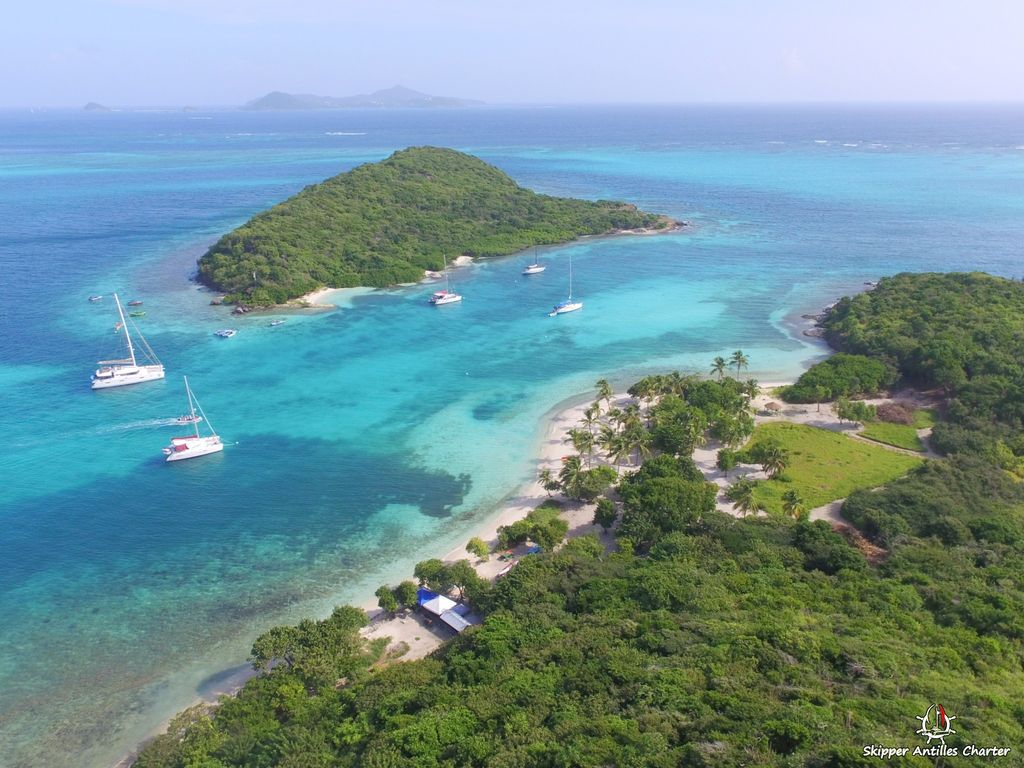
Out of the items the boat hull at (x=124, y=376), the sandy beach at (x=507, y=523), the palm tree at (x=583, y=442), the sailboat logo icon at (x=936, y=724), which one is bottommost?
the sandy beach at (x=507, y=523)

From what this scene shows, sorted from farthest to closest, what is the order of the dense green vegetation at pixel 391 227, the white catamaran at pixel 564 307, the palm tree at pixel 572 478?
the dense green vegetation at pixel 391 227 → the white catamaran at pixel 564 307 → the palm tree at pixel 572 478

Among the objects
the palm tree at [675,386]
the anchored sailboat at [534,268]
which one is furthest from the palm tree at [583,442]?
the anchored sailboat at [534,268]

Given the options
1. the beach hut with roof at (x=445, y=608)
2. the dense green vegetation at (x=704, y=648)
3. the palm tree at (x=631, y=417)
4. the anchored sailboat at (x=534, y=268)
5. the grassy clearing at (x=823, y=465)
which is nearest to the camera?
the dense green vegetation at (x=704, y=648)

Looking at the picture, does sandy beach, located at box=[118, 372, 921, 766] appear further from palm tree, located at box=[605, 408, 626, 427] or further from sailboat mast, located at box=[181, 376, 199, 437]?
sailboat mast, located at box=[181, 376, 199, 437]

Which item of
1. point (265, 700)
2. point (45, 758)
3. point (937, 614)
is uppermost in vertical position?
point (937, 614)

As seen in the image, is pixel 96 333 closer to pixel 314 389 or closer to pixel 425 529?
pixel 314 389

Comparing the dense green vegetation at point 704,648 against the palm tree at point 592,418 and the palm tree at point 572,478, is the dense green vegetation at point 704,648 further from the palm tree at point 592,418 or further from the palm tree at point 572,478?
the palm tree at point 592,418

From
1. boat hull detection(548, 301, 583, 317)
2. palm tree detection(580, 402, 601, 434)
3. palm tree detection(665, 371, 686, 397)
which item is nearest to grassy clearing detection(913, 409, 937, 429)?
palm tree detection(665, 371, 686, 397)

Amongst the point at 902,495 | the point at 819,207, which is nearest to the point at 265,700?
the point at 902,495
